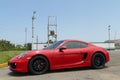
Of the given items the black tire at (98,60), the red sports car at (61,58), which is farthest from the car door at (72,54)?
the black tire at (98,60)

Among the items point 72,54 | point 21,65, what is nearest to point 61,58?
point 72,54

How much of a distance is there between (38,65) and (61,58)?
0.89m

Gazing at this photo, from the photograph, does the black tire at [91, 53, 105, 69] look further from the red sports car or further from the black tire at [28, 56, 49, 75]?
the black tire at [28, 56, 49, 75]

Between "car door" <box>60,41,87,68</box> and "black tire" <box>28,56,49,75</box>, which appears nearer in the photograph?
"black tire" <box>28,56,49,75</box>

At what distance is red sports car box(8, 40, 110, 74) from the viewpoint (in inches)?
346

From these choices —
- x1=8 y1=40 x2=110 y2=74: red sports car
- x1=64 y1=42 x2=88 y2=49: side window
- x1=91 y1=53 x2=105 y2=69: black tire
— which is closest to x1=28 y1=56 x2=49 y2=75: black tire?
x1=8 y1=40 x2=110 y2=74: red sports car

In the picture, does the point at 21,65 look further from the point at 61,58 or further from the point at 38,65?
the point at 61,58

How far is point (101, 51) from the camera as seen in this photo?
33.0 ft

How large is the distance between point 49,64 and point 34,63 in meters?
0.55

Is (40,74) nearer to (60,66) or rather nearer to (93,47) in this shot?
(60,66)

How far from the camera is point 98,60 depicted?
9992 mm

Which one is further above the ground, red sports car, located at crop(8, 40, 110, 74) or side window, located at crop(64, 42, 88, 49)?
side window, located at crop(64, 42, 88, 49)

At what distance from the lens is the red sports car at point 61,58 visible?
28.8 ft

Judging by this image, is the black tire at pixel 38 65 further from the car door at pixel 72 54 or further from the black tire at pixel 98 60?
the black tire at pixel 98 60
